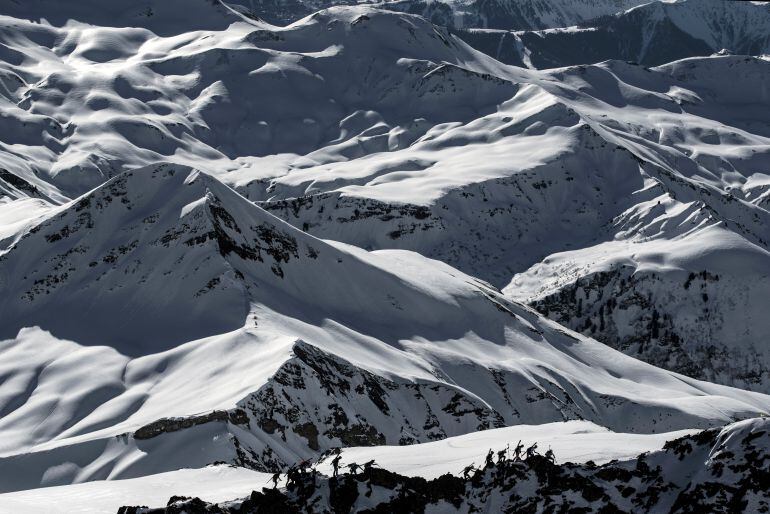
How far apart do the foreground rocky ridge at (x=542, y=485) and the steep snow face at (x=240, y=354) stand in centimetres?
5733

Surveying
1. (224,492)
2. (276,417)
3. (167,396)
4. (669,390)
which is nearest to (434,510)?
(224,492)

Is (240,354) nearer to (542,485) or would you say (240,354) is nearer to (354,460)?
(354,460)

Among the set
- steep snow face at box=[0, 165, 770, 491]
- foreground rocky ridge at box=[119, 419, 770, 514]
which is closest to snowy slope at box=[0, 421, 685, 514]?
foreground rocky ridge at box=[119, 419, 770, 514]

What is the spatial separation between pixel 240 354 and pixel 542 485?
89.5m

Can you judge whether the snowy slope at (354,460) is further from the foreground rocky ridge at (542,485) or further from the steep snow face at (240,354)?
the steep snow face at (240,354)

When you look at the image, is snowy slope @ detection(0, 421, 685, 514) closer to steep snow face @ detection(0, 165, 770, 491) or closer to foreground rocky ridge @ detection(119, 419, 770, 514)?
foreground rocky ridge @ detection(119, 419, 770, 514)

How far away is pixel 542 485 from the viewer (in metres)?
49.8

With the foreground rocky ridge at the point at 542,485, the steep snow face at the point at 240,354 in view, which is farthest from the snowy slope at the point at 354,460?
the steep snow face at the point at 240,354

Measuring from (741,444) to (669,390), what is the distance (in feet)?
503

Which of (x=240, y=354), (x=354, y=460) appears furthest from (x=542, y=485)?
(x=240, y=354)

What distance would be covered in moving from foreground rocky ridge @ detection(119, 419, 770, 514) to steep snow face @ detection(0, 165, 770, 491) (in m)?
57.3

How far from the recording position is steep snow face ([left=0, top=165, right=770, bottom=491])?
11812cm

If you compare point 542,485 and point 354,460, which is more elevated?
point 542,485

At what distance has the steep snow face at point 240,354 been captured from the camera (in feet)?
388
